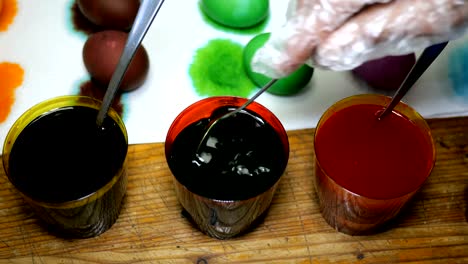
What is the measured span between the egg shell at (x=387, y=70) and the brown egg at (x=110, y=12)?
41cm

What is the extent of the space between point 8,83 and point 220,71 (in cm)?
36

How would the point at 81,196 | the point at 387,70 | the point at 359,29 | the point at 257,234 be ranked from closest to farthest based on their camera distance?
the point at 359,29 < the point at 81,196 < the point at 257,234 < the point at 387,70

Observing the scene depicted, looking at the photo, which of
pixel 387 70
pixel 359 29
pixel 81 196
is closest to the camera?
pixel 359 29

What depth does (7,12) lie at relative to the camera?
1067mm

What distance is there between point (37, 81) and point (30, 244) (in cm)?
30

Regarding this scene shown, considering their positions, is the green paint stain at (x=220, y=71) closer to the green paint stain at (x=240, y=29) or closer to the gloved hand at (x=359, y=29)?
the green paint stain at (x=240, y=29)

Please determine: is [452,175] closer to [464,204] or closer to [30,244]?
[464,204]

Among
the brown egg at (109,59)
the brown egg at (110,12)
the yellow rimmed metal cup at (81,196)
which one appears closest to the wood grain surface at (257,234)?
the yellow rimmed metal cup at (81,196)

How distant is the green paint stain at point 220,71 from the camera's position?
1009mm

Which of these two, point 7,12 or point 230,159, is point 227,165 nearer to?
point 230,159

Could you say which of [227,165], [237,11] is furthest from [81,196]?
[237,11]

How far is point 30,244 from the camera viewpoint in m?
0.85

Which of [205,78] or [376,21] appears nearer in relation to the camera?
[376,21]

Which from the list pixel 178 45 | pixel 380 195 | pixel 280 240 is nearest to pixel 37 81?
pixel 178 45
